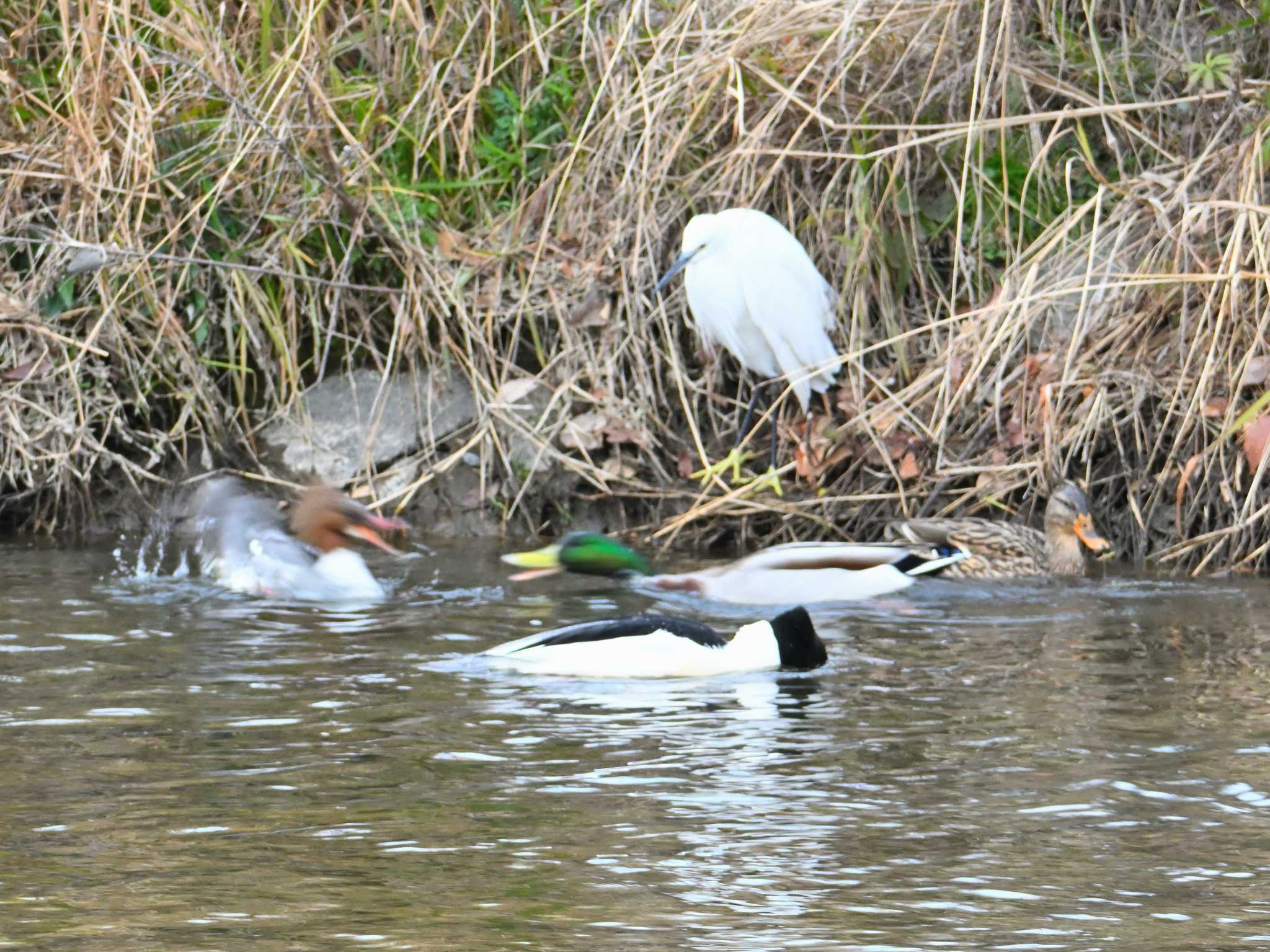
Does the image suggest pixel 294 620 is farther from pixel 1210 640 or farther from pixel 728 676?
pixel 1210 640

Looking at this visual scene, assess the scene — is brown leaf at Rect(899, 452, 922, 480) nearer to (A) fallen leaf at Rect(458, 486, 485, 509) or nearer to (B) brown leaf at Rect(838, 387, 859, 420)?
(B) brown leaf at Rect(838, 387, 859, 420)

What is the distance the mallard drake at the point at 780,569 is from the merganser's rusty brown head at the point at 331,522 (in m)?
0.55

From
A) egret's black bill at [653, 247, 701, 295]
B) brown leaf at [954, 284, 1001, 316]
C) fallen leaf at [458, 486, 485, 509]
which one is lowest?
fallen leaf at [458, 486, 485, 509]

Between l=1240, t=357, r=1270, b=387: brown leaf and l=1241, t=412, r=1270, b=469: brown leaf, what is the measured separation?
222mm

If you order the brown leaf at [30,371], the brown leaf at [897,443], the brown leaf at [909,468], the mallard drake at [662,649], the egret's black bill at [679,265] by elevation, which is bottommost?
the mallard drake at [662,649]

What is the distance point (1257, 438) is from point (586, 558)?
226cm

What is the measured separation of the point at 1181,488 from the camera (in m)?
7.07

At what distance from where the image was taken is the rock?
27.3 feet

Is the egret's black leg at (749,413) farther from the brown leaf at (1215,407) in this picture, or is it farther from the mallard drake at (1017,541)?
the brown leaf at (1215,407)

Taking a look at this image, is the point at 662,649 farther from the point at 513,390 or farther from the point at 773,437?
the point at 513,390

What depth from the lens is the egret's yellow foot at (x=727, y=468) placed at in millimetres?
7848

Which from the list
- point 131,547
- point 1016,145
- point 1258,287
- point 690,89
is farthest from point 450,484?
point 1258,287

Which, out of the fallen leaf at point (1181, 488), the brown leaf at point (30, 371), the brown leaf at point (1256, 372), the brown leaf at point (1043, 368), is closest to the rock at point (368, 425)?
the brown leaf at point (30, 371)

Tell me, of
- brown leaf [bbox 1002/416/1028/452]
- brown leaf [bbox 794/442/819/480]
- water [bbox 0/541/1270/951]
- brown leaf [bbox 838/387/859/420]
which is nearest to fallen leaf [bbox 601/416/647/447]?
brown leaf [bbox 794/442/819/480]
